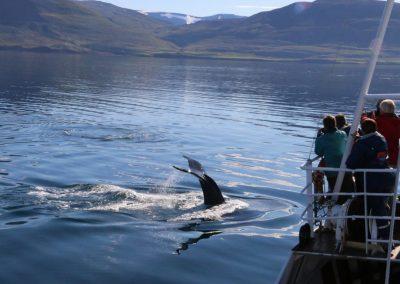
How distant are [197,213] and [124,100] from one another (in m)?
45.9

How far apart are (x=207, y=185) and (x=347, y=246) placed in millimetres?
9751

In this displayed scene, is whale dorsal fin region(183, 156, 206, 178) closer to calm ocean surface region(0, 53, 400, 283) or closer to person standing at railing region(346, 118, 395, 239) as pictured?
calm ocean surface region(0, 53, 400, 283)

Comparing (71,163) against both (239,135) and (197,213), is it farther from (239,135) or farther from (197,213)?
(239,135)

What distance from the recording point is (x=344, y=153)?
13195mm

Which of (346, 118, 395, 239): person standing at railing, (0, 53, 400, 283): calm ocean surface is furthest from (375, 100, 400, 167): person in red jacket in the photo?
(0, 53, 400, 283): calm ocean surface

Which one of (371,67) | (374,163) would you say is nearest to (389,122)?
(374,163)

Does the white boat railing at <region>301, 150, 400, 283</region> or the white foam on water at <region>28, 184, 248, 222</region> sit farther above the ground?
the white boat railing at <region>301, 150, 400, 283</region>

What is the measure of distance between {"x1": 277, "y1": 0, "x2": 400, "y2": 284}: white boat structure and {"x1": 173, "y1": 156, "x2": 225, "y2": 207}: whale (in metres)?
8.29

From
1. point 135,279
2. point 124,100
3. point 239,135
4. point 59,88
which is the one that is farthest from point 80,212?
point 59,88

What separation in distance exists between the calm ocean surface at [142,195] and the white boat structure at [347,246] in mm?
2926

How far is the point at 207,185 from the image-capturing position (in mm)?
21891

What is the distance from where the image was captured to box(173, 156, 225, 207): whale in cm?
2161

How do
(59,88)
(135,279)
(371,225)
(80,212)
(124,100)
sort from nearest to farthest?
(371,225)
(135,279)
(80,212)
(124,100)
(59,88)

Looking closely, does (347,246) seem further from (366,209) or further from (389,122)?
(389,122)
